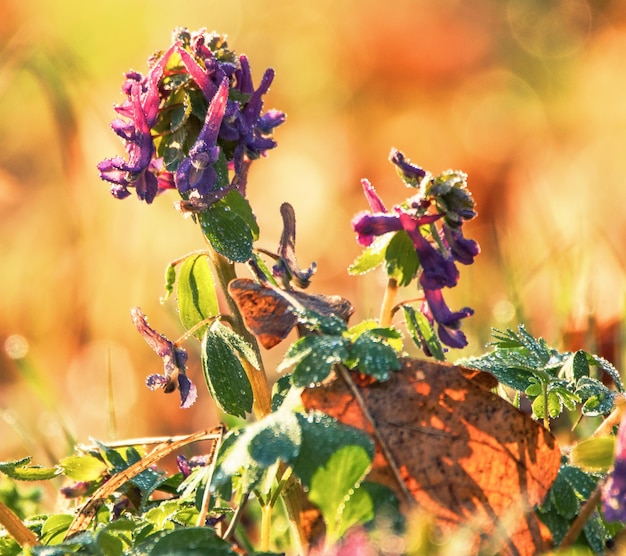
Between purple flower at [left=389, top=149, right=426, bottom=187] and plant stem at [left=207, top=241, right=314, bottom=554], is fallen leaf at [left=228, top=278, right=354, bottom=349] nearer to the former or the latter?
plant stem at [left=207, top=241, right=314, bottom=554]

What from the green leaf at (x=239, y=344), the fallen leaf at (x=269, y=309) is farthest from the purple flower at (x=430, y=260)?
the green leaf at (x=239, y=344)

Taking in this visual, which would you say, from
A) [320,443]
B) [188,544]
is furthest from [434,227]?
[188,544]

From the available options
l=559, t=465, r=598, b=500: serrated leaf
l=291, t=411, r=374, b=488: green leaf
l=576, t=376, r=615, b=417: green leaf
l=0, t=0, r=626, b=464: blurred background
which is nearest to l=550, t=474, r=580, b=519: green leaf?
l=559, t=465, r=598, b=500: serrated leaf

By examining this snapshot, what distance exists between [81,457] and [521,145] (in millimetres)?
3422

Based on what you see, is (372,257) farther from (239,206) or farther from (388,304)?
(239,206)

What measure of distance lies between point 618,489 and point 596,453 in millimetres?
111

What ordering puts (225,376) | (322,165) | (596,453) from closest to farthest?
1. (596,453)
2. (225,376)
3. (322,165)

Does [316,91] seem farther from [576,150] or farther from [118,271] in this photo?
[118,271]

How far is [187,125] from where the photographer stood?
1.09 metres

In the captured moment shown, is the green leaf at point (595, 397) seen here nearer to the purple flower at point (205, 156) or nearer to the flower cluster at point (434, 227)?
the flower cluster at point (434, 227)

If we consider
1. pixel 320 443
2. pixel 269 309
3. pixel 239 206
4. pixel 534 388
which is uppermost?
pixel 239 206

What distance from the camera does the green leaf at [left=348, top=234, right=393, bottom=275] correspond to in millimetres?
1097

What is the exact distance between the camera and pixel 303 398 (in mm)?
926

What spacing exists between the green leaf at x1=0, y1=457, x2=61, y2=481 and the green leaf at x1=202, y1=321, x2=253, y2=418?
0.23 meters
